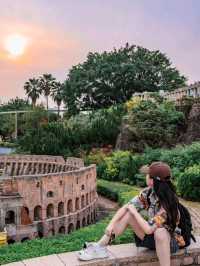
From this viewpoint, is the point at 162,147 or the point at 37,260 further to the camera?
the point at 162,147

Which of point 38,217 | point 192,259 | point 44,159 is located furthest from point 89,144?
point 192,259

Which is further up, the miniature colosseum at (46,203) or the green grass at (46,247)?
the green grass at (46,247)

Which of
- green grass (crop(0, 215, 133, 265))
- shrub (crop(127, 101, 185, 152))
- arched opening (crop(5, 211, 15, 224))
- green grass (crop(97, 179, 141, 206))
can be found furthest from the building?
green grass (crop(0, 215, 133, 265))

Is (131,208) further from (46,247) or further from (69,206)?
(69,206)

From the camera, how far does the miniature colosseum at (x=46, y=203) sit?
20031mm

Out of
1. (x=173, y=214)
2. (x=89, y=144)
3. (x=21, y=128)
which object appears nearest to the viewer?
(x=173, y=214)

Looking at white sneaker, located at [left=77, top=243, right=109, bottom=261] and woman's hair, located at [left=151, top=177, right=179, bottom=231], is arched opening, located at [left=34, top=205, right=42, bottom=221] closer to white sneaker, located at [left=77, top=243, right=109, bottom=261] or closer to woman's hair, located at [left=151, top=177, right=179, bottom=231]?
white sneaker, located at [left=77, top=243, right=109, bottom=261]

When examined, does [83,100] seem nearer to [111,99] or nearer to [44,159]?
[111,99]

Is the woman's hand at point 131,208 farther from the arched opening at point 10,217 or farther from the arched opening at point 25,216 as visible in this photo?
the arched opening at point 25,216

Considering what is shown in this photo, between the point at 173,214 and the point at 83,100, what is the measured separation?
54732 millimetres

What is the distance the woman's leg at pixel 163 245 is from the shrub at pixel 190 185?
13.5 m

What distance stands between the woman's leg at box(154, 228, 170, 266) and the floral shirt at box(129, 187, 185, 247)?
0.11 meters

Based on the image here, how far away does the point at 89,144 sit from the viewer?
4456cm

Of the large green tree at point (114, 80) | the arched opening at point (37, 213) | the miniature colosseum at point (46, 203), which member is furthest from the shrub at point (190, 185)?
the large green tree at point (114, 80)
